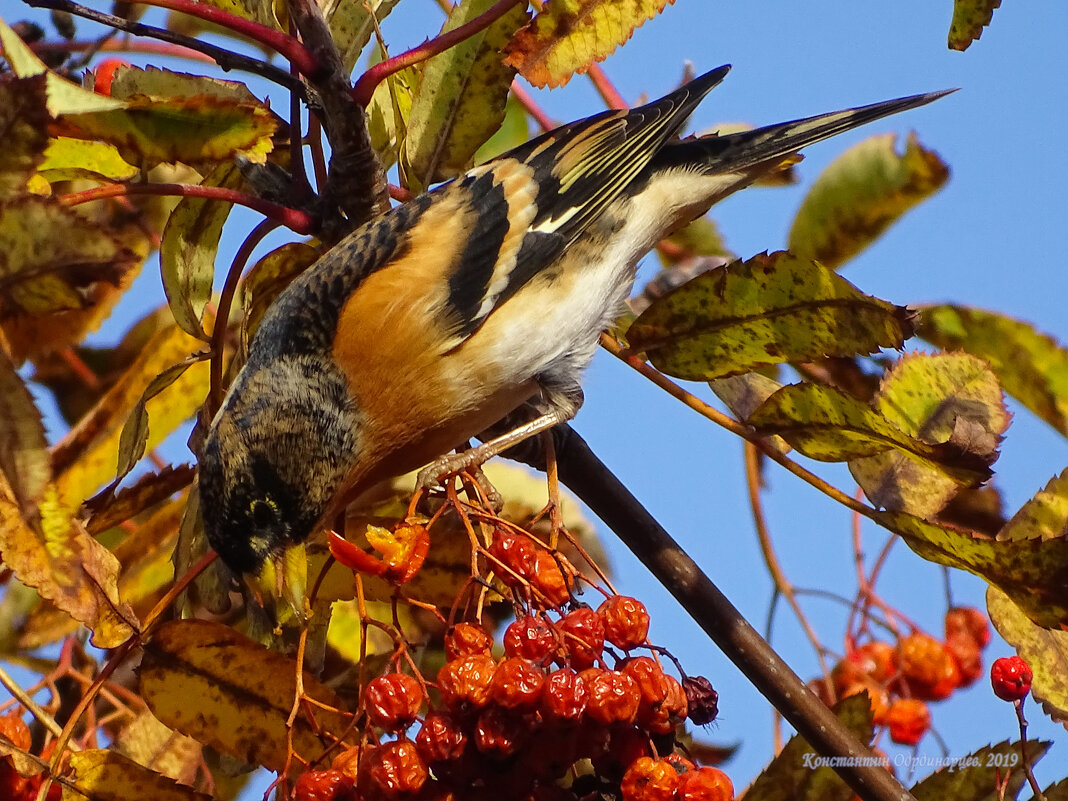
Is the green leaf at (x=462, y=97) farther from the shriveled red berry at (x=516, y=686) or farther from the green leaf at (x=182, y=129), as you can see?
the shriveled red berry at (x=516, y=686)

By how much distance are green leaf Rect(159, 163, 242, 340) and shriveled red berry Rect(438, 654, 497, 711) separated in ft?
3.56

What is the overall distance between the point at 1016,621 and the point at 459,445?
58.3 inches

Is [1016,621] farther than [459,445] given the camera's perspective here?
No

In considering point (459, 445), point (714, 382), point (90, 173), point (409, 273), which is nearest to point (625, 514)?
point (714, 382)

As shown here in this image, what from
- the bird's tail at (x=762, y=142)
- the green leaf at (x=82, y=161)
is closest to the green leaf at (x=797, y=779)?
the green leaf at (x=82, y=161)

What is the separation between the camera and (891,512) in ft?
7.78

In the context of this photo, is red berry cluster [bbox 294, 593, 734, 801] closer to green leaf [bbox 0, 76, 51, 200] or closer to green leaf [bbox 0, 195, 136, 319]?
green leaf [bbox 0, 195, 136, 319]

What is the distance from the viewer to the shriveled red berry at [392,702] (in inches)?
75.0

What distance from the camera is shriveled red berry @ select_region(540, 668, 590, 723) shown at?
1.83 metres

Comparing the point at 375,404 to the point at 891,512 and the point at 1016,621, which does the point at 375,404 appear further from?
the point at 1016,621

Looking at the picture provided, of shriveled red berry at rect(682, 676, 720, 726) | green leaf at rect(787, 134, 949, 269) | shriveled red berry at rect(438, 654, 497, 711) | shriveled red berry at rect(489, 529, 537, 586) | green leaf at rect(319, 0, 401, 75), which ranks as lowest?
shriveled red berry at rect(682, 676, 720, 726)

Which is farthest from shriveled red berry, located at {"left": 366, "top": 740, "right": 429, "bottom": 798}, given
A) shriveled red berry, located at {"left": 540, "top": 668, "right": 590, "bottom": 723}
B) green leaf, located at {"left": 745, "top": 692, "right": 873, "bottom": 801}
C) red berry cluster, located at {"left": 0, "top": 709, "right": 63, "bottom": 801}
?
green leaf, located at {"left": 745, "top": 692, "right": 873, "bottom": 801}

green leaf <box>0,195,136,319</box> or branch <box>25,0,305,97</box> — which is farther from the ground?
branch <box>25,0,305,97</box>

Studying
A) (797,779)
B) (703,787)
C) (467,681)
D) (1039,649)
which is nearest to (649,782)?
(703,787)
